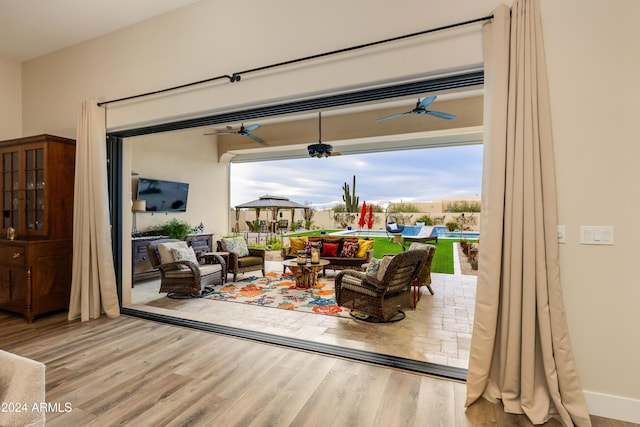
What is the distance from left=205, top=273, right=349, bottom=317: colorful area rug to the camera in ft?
15.1

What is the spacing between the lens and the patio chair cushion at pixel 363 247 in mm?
6776

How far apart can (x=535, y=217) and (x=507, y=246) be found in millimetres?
244

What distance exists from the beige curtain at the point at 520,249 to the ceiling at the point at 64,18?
3056 mm

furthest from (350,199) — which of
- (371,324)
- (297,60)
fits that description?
(297,60)

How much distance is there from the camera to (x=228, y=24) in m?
3.18

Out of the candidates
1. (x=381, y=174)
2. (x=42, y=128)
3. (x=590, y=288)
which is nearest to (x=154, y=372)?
(x=590, y=288)

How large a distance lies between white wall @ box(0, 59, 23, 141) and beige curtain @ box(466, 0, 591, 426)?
602 centimetres

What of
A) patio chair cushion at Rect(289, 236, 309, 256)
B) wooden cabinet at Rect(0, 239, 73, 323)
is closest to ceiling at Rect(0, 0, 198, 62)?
wooden cabinet at Rect(0, 239, 73, 323)

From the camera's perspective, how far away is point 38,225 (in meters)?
3.88

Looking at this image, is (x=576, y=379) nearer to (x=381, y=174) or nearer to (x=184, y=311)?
(x=184, y=311)

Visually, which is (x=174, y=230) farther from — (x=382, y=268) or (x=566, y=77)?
(x=566, y=77)

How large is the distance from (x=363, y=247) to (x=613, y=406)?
16.2ft

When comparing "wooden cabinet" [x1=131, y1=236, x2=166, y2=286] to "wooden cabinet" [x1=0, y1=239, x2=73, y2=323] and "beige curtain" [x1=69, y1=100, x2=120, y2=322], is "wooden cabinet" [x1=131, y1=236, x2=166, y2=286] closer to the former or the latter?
"wooden cabinet" [x1=0, y1=239, x2=73, y2=323]

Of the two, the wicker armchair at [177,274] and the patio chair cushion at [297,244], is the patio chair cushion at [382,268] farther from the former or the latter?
the patio chair cushion at [297,244]
